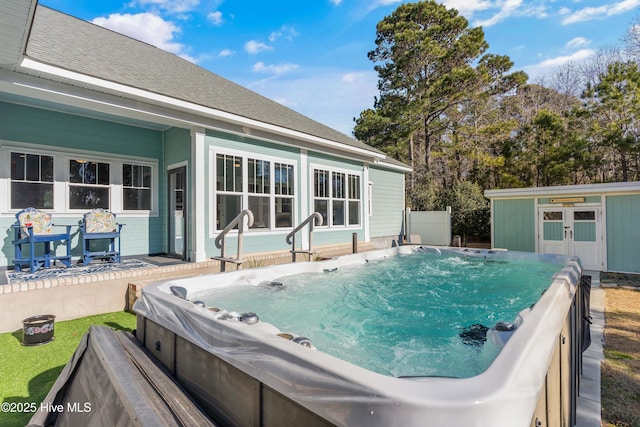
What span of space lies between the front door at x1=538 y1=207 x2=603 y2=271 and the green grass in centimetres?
1009

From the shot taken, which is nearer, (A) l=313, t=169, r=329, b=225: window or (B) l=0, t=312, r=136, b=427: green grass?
(B) l=0, t=312, r=136, b=427: green grass

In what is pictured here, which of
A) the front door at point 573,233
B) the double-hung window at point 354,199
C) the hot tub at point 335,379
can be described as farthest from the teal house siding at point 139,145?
the front door at point 573,233

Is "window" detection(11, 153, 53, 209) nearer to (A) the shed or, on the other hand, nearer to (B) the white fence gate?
(B) the white fence gate

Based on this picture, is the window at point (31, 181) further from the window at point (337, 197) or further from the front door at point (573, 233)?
the front door at point (573, 233)

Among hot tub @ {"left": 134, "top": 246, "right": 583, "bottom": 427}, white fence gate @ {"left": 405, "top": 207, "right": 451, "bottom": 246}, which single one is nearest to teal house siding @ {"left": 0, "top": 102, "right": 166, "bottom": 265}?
hot tub @ {"left": 134, "top": 246, "right": 583, "bottom": 427}

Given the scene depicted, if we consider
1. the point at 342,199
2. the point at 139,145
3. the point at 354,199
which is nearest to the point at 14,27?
the point at 139,145

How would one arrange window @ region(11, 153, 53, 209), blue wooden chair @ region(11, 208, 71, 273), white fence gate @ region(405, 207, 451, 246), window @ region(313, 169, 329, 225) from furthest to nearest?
white fence gate @ region(405, 207, 451, 246) < window @ region(313, 169, 329, 225) < window @ region(11, 153, 53, 209) < blue wooden chair @ region(11, 208, 71, 273)

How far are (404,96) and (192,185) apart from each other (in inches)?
541

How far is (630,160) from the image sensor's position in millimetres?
13281

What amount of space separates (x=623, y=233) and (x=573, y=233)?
0.98 meters

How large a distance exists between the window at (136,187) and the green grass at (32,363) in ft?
9.31

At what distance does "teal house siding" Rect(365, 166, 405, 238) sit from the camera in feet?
35.2

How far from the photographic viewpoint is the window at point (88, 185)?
548 centimetres

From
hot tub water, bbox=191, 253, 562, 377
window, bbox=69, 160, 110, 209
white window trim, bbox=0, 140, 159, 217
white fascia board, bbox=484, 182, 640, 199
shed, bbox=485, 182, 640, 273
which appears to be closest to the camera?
hot tub water, bbox=191, 253, 562, 377
